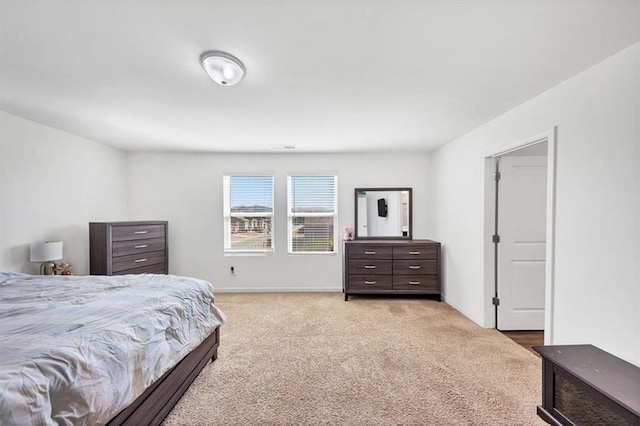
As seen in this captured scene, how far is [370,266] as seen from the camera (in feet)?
13.8

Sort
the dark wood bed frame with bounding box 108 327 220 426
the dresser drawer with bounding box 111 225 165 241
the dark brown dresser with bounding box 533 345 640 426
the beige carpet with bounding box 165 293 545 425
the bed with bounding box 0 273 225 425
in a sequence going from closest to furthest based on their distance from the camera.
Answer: the bed with bounding box 0 273 225 425
the dark brown dresser with bounding box 533 345 640 426
the dark wood bed frame with bounding box 108 327 220 426
the beige carpet with bounding box 165 293 545 425
the dresser drawer with bounding box 111 225 165 241

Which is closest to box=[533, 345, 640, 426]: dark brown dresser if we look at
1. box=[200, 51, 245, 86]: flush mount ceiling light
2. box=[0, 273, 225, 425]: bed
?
box=[0, 273, 225, 425]: bed

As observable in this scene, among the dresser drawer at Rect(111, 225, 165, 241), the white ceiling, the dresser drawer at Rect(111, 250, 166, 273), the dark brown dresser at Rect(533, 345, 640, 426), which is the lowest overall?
the dark brown dresser at Rect(533, 345, 640, 426)

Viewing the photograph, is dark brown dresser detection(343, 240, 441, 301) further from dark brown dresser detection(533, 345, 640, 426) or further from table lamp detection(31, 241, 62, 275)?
table lamp detection(31, 241, 62, 275)

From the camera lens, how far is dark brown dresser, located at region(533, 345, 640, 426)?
1.29 meters

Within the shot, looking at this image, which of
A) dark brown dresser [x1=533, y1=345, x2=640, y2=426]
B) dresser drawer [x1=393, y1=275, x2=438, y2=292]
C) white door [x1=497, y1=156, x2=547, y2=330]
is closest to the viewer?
dark brown dresser [x1=533, y1=345, x2=640, y2=426]

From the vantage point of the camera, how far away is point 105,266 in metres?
3.44

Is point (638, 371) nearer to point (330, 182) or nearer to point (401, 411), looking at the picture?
point (401, 411)

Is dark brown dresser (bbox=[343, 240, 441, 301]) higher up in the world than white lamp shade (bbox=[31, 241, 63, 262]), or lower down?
lower down

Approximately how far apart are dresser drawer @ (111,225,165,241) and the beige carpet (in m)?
1.74

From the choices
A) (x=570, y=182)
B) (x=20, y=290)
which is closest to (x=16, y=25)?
(x=20, y=290)

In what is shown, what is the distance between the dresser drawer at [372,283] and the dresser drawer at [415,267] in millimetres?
192

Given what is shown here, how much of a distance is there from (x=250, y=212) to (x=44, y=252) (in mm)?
2547

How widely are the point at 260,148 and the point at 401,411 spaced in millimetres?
3657
